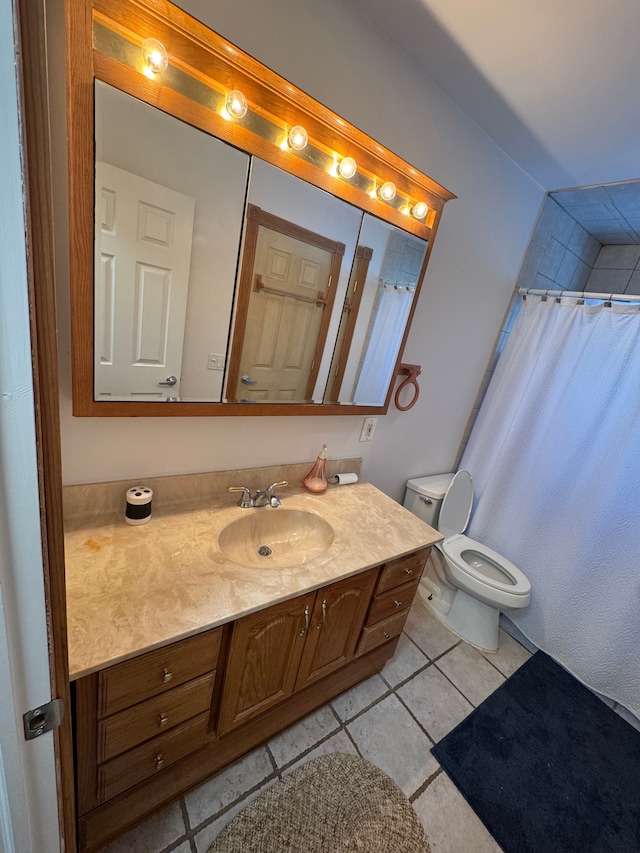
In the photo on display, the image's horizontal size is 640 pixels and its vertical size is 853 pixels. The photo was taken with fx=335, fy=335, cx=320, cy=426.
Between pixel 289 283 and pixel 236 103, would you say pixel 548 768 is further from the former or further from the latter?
pixel 236 103

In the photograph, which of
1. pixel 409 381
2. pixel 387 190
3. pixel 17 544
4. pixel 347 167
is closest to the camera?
pixel 17 544

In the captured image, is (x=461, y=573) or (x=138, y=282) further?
(x=461, y=573)

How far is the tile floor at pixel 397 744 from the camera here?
104 cm

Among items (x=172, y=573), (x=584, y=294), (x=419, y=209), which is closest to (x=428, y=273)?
(x=419, y=209)

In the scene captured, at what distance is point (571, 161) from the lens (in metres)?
1.54

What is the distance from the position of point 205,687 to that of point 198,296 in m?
1.11

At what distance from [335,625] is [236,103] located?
63.8 inches

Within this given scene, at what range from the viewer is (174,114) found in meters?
0.84

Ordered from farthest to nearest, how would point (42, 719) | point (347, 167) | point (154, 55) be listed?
point (347, 167)
point (154, 55)
point (42, 719)

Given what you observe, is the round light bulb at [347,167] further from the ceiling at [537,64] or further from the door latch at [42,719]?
the door latch at [42,719]

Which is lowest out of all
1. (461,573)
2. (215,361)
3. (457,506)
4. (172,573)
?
(461,573)

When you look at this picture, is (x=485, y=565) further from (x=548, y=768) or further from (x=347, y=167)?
(x=347, y=167)

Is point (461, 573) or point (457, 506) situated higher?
point (457, 506)

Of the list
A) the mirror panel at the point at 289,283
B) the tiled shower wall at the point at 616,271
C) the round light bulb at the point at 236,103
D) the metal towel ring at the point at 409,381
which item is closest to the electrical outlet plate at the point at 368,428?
the metal towel ring at the point at 409,381
